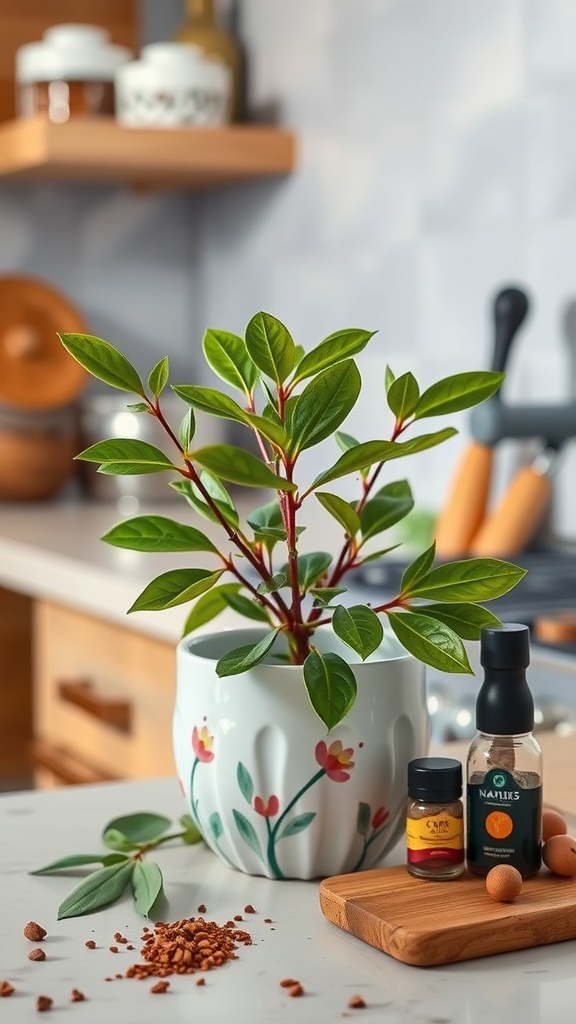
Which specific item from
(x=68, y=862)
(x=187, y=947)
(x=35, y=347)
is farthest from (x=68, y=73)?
(x=187, y=947)

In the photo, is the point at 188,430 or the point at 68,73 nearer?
the point at 188,430

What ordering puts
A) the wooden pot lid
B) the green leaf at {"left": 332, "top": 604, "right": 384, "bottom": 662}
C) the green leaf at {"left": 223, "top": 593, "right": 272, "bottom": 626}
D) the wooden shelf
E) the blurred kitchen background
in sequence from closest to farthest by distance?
the green leaf at {"left": 332, "top": 604, "right": 384, "bottom": 662}, the green leaf at {"left": 223, "top": 593, "right": 272, "bottom": 626}, the blurred kitchen background, the wooden shelf, the wooden pot lid

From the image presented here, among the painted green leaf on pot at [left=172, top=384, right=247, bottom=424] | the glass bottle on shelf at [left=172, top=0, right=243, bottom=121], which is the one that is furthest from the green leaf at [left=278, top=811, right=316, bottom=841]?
the glass bottle on shelf at [left=172, top=0, right=243, bottom=121]

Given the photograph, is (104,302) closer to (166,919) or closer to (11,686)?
(11,686)

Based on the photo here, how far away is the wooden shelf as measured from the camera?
8.02 ft

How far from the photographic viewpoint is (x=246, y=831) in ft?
2.45

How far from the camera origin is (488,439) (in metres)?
1.76

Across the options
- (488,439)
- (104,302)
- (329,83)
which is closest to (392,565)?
(488,439)

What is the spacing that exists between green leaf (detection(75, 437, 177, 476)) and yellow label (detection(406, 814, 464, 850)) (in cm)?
22

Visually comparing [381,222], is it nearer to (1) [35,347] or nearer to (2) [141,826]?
(1) [35,347]

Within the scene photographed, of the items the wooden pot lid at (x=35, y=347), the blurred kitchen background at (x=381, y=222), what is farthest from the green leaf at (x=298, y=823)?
the wooden pot lid at (x=35, y=347)

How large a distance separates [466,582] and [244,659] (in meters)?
0.12

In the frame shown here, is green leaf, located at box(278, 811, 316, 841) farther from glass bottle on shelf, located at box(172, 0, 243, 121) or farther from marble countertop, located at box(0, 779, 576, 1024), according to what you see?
glass bottle on shelf, located at box(172, 0, 243, 121)

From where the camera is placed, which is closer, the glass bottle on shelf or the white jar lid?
the white jar lid
